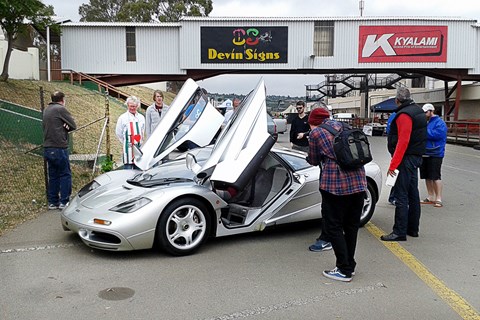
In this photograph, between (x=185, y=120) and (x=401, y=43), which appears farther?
(x=401, y=43)

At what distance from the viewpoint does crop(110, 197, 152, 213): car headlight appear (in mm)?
4934

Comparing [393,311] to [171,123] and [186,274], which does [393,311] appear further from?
[171,123]

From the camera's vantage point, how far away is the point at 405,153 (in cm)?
564

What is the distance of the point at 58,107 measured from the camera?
7.12m

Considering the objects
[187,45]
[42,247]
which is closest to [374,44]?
[187,45]

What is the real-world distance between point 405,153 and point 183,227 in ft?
8.99

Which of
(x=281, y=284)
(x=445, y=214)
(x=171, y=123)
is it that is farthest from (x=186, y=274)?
(x=445, y=214)

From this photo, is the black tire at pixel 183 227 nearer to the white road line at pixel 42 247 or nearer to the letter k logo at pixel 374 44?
the white road line at pixel 42 247

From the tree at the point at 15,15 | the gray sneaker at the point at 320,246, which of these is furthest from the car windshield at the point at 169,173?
the tree at the point at 15,15

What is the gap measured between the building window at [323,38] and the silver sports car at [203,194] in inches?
953

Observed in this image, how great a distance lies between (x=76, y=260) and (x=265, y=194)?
2305mm

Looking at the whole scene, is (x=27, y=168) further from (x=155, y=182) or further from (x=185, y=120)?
(x=155, y=182)

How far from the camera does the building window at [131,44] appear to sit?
96.3ft

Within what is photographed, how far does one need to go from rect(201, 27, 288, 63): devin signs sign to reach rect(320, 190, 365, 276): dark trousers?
25.5 metres
